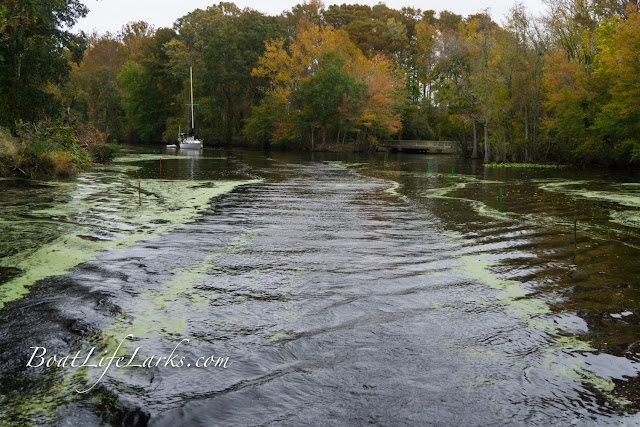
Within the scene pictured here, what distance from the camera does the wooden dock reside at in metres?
62.1

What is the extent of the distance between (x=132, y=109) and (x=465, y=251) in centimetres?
8572

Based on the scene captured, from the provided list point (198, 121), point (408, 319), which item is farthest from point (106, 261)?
point (198, 121)

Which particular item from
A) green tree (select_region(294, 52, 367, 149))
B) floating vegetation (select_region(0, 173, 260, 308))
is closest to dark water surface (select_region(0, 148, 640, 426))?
floating vegetation (select_region(0, 173, 260, 308))

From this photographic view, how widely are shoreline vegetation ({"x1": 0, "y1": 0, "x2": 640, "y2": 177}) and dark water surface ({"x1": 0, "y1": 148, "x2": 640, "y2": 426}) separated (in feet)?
44.1

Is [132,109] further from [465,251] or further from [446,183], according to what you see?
[465,251]

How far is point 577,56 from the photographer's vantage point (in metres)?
37.8

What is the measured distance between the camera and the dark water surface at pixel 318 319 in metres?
4.40

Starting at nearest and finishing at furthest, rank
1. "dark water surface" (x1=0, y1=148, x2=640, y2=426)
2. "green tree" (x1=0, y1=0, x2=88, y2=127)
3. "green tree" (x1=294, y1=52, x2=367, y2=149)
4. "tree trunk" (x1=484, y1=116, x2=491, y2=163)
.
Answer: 1. "dark water surface" (x1=0, y1=148, x2=640, y2=426)
2. "green tree" (x1=0, y1=0, x2=88, y2=127)
3. "tree trunk" (x1=484, y1=116, x2=491, y2=163)
4. "green tree" (x1=294, y1=52, x2=367, y2=149)

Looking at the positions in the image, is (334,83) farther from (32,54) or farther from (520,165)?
(32,54)

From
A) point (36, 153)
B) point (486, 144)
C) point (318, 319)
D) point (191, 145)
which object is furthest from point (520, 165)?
point (318, 319)

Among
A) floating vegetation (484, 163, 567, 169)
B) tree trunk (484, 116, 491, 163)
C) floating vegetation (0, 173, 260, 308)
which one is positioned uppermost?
tree trunk (484, 116, 491, 163)

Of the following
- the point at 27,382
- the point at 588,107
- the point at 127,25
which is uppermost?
the point at 127,25

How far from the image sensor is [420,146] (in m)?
62.5

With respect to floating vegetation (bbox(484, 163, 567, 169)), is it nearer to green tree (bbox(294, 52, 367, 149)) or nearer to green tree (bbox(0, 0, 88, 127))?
green tree (bbox(294, 52, 367, 149))
